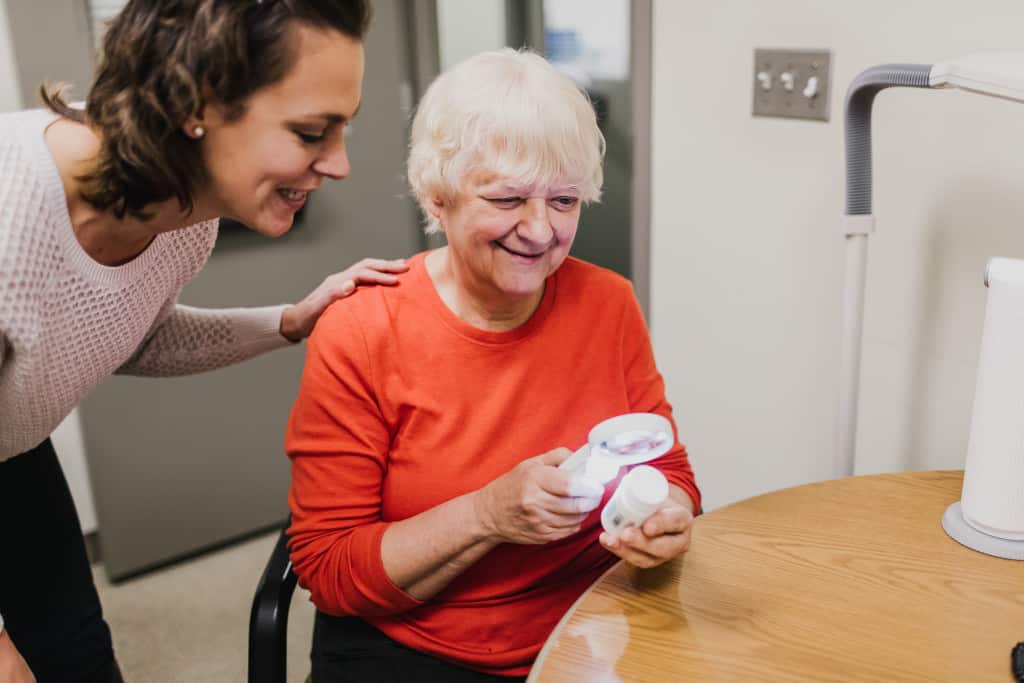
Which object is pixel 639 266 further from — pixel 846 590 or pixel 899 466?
pixel 846 590

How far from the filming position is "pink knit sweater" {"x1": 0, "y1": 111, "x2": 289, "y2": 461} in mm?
863

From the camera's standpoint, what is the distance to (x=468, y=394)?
1211mm

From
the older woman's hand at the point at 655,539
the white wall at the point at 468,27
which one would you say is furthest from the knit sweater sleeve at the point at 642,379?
the white wall at the point at 468,27

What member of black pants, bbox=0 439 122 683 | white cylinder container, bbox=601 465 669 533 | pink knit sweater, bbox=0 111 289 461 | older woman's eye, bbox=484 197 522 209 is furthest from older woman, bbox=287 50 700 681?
black pants, bbox=0 439 122 683

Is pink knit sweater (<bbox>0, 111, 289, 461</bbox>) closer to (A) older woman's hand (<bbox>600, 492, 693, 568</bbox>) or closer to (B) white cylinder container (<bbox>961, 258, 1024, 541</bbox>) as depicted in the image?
(A) older woman's hand (<bbox>600, 492, 693, 568</bbox>)

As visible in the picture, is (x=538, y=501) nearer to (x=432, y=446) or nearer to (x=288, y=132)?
(x=432, y=446)

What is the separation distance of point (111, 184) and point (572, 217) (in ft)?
1.84

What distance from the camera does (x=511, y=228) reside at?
116 centimetres

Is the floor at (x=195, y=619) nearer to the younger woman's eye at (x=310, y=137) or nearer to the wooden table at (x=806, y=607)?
the wooden table at (x=806, y=607)

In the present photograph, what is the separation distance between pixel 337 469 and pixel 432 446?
128mm

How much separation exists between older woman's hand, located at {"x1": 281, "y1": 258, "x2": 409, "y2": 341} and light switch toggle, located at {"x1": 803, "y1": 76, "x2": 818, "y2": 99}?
853 mm

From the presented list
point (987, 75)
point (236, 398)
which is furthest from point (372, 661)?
point (236, 398)

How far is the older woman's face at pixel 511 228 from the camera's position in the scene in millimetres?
1149

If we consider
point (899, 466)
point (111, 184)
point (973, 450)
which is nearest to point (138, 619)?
point (111, 184)
